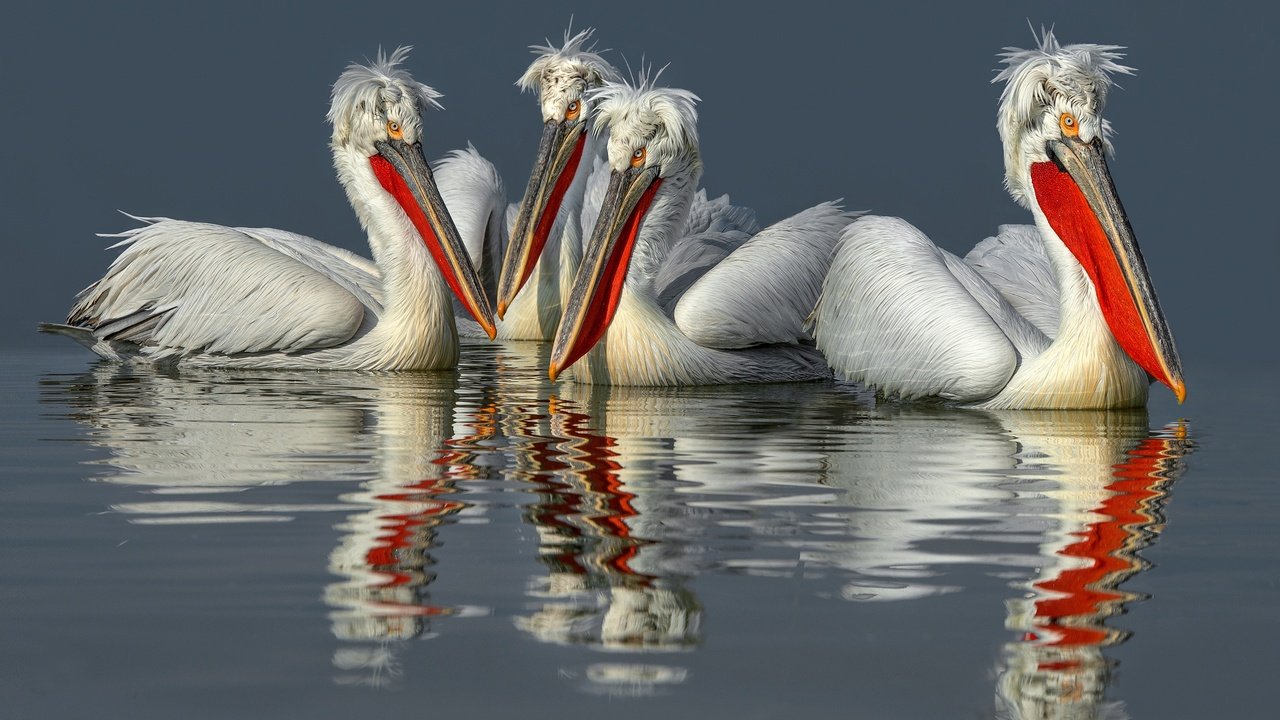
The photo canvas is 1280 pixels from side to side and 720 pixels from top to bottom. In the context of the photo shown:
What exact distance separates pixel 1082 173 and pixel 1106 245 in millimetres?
281

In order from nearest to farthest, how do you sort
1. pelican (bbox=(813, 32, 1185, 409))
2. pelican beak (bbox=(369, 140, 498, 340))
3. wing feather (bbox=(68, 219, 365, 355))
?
1. pelican (bbox=(813, 32, 1185, 409))
2. wing feather (bbox=(68, 219, 365, 355))
3. pelican beak (bbox=(369, 140, 498, 340))

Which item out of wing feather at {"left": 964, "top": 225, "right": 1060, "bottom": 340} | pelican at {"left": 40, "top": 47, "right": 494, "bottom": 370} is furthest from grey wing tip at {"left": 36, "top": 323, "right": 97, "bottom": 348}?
wing feather at {"left": 964, "top": 225, "right": 1060, "bottom": 340}

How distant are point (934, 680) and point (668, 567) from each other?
0.85 meters

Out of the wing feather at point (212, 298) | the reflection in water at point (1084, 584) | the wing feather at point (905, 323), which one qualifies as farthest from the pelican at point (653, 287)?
the reflection in water at point (1084, 584)

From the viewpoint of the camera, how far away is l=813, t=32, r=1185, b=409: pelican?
6.22 metres

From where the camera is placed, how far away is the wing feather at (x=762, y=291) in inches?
284

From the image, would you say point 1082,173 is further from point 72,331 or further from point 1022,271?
point 72,331

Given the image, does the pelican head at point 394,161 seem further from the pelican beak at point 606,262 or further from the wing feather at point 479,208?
the wing feather at point 479,208

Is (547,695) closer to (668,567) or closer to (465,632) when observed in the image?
(465,632)

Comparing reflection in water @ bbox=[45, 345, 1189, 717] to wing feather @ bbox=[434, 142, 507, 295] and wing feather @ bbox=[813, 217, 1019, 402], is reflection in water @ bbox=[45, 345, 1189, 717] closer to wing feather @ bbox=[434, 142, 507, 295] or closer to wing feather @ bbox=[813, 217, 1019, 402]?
wing feather @ bbox=[813, 217, 1019, 402]

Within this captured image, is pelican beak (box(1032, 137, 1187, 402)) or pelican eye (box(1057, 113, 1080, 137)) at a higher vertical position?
pelican eye (box(1057, 113, 1080, 137))

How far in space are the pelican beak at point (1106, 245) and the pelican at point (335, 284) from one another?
2669 millimetres

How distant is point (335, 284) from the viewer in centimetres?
779

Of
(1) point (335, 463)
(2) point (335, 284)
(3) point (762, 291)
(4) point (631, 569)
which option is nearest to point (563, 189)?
A: (2) point (335, 284)
